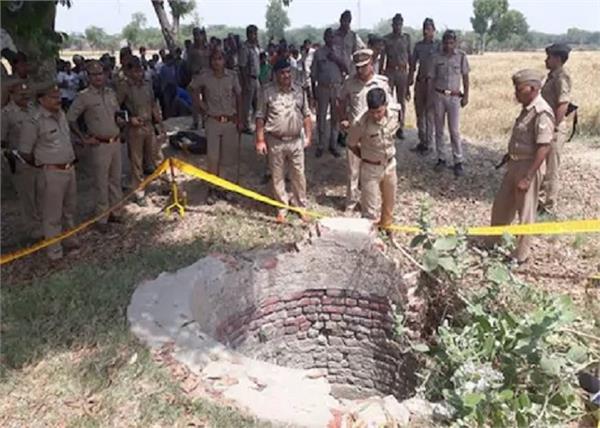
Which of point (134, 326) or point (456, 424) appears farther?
point (134, 326)

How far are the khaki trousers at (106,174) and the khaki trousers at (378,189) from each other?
9.36ft

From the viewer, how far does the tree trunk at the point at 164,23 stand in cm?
1268

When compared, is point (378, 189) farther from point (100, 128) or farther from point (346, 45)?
point (346, 45)

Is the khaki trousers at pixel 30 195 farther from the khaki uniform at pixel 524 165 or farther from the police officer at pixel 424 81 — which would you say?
the police officer at pixel 424 81

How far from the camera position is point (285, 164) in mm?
7605

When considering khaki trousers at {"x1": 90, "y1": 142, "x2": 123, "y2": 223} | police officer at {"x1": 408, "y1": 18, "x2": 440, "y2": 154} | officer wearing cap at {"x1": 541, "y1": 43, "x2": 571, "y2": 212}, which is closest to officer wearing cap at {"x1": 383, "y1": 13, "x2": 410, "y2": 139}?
police officer at {"x1": 408, "y1": 18, "x2": 440, "y2": 154}

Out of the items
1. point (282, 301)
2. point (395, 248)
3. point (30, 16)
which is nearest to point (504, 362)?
point (395, 248)

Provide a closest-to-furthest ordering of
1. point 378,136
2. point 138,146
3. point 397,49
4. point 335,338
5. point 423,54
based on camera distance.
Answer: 1. point 378,136
2. point 335,338
3. point 138,146
4. point 423,54
5. point 397,49

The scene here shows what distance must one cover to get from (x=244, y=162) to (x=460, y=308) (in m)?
4.68

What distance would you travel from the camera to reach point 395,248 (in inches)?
256

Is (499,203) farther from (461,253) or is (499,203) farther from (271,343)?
(271,343)

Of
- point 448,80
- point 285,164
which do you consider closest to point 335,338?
point 285,164

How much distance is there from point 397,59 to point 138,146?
4165 mm

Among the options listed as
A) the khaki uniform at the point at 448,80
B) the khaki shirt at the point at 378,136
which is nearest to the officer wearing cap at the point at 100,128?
the khaki shirt at the point at 378,136
